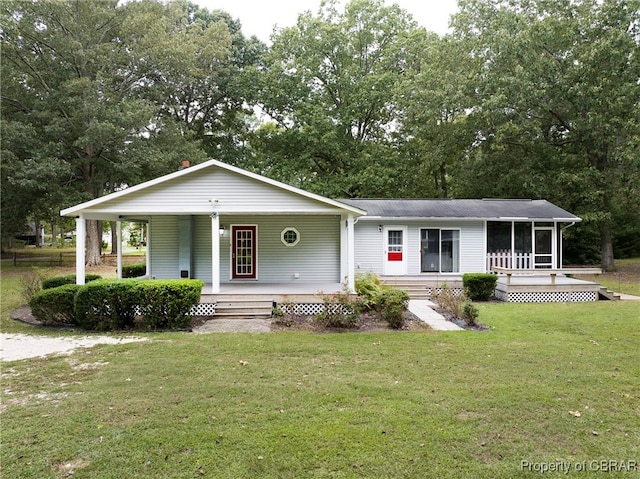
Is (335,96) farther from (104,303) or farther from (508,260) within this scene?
(104,303)

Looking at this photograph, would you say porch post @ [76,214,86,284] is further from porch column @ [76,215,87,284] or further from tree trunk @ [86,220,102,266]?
tree trunk @ [86,220,102,266]

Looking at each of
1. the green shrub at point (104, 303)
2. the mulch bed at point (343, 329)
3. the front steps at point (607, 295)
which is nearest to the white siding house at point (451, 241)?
the front steps at point (607, 295)

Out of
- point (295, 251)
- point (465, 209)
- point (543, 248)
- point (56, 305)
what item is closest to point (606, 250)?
→ point (543, 248)

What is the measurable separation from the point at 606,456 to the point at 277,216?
401 inches

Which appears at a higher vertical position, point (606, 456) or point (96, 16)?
point (96, 16)

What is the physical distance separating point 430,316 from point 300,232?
503cm

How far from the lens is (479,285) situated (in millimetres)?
11836

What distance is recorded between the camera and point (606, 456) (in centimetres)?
325

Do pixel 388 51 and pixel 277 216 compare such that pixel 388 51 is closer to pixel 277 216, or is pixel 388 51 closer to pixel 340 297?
pixel 277 216

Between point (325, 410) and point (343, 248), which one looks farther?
point (343, 248)

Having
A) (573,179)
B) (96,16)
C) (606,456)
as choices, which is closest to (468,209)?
(573,179)

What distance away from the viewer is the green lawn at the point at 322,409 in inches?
125

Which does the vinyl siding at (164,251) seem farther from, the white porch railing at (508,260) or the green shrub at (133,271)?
the white porch railing at (508,260)

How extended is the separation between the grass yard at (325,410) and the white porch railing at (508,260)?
7.82 m
